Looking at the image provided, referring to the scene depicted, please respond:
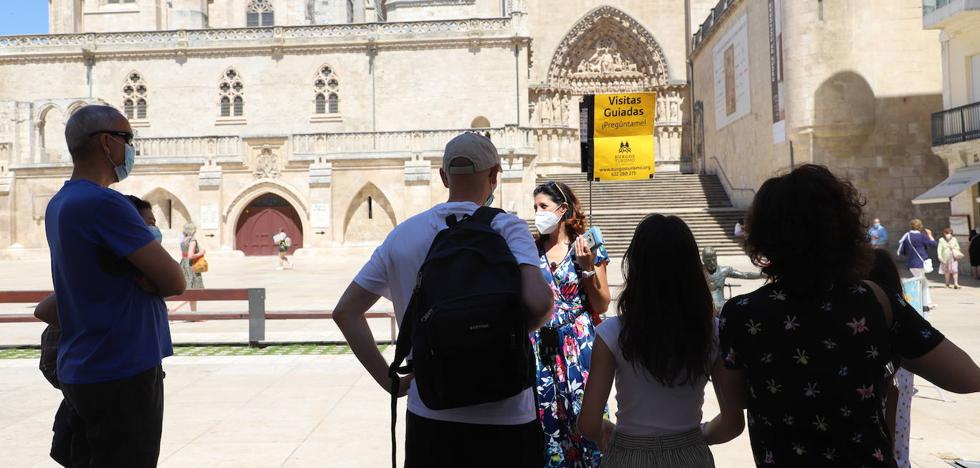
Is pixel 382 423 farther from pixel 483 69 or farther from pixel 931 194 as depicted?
pixel 483 69

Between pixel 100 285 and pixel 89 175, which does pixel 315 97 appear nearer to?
pixel 89 175

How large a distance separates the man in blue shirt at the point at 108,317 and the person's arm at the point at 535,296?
1.33m

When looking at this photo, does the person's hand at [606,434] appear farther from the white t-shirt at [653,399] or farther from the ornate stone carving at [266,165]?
the ornate stone carving at [266,165]

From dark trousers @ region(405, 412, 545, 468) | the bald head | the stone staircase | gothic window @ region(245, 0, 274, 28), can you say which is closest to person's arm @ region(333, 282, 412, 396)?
dark trousers @ region(405, 412, 545, 468)

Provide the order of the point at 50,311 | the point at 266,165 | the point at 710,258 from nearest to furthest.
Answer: the point at 50,311
the point at 710,258
the point at 266,165

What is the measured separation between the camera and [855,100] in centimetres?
2308

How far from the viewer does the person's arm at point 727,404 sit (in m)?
2.60

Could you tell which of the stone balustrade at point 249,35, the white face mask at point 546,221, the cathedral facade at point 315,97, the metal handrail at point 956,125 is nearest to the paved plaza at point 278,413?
the white face mask at point 546,221

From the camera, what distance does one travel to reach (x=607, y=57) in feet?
125

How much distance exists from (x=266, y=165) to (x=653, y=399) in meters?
29.0

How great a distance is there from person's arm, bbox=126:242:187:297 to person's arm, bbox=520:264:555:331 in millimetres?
1307

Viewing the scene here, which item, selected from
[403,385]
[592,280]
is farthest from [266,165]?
[403,385]

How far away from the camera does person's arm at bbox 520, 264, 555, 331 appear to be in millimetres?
2527

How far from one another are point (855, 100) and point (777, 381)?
23.1 metres
